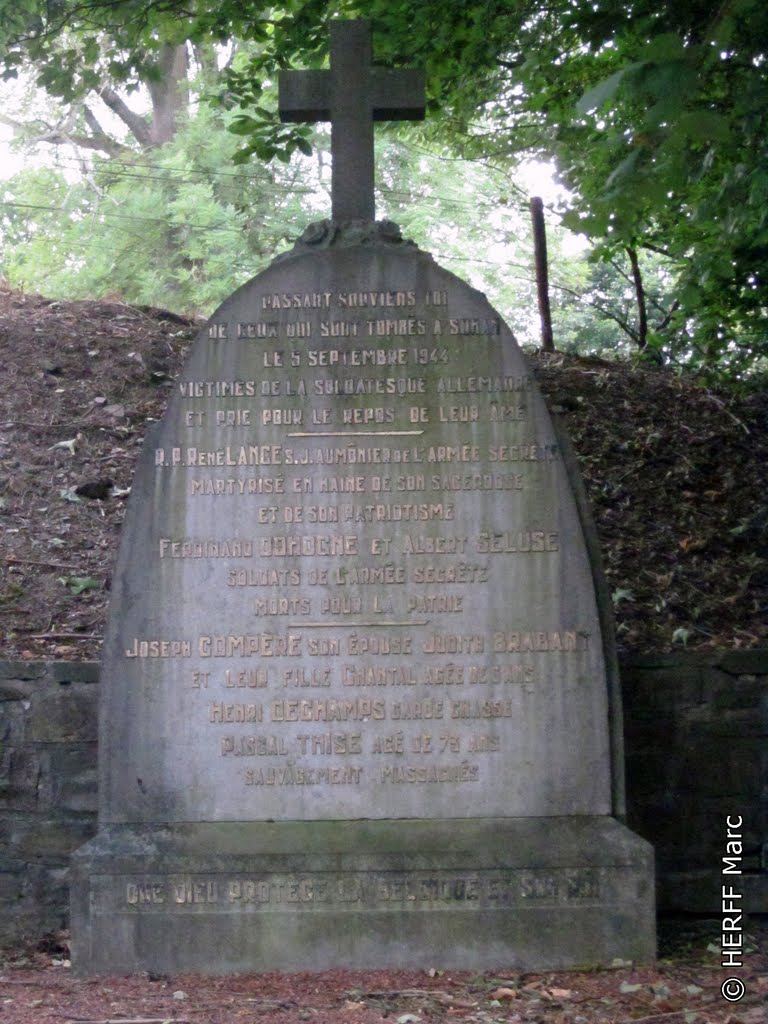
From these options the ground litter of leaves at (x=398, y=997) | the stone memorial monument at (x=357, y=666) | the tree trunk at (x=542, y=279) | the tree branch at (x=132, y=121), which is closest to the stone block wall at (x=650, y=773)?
the ground litter of leaves at (x=398, y=997)

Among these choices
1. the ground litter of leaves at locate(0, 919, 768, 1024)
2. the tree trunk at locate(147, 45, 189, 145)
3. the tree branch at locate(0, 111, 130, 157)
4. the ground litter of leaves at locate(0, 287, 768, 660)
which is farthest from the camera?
the tree branch at locate(0, 111, 130, 157)

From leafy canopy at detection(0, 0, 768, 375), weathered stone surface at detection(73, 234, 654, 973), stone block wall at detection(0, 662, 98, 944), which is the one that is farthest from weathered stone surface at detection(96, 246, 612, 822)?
leafy canopy at detection(0, 0, 768, 375)

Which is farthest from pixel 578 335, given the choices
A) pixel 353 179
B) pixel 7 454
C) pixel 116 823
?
pixel 116 823

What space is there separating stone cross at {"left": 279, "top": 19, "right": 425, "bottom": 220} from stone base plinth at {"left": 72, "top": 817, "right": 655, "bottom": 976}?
10.0ft

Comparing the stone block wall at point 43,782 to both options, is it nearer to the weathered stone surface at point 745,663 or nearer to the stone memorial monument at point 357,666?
the stone memorial monument at point 357,666

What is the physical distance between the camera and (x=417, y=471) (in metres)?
5.48

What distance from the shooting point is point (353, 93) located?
5.95 meters

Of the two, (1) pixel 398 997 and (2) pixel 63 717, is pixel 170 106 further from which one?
(1) pixel 398 997

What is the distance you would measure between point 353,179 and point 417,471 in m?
1.47

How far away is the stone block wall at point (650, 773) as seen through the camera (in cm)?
594

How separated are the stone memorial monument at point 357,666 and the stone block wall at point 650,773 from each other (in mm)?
788

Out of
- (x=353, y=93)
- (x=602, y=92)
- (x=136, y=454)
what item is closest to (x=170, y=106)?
(x=136, y=454)

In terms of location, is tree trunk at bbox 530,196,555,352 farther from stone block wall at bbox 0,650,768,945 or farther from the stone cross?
stone block wall at bbox 0,650,768,945

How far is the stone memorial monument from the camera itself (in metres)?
5.14
